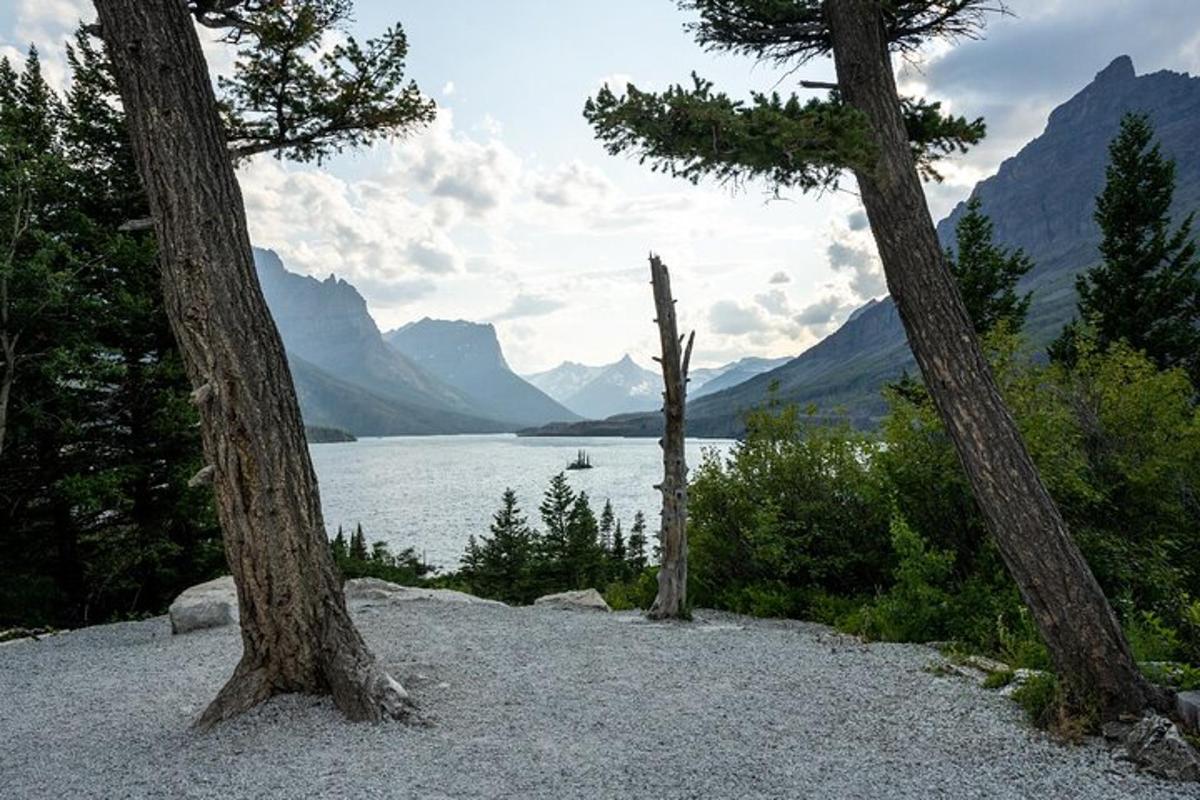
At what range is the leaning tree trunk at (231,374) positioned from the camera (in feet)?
17.1

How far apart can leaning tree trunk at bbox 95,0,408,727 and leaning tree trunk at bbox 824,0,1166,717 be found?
4816 millimetres

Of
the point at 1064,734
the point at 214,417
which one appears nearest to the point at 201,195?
the point at 214,417

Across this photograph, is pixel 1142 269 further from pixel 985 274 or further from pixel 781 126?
pixel 781 126

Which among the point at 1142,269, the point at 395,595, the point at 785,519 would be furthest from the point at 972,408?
the point at 1142,269

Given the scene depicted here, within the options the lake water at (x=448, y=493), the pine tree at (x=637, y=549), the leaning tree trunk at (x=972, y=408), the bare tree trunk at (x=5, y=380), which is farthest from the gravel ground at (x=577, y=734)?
the pine tree at (x=637, y=549)

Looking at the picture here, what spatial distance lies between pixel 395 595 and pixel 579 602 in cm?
315

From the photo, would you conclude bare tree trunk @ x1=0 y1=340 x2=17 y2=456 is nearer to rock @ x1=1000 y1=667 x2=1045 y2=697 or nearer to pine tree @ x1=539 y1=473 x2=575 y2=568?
rock @ x1=1000 y1=667 x2=1045 y2=697

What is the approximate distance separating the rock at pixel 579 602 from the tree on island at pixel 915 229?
24.4 feet

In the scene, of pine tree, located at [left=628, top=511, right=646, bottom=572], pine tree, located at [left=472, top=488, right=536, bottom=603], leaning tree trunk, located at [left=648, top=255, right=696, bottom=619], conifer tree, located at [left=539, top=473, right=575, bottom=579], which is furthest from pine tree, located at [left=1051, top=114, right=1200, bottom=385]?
pine tree, located at [left=472, top=488, right=536, bottom=603]

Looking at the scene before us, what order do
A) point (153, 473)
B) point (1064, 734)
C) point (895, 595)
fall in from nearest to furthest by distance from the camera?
point (1064, 734) → point (895, 595) → point (153, 473)

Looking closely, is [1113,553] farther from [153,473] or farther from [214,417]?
[153,473]

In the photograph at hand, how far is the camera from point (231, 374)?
5.24m

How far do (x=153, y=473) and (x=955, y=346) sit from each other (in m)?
15.9

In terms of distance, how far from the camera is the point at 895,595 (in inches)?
330
